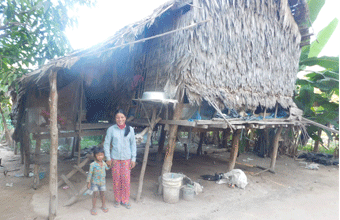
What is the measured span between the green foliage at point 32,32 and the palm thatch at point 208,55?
1.66 ft

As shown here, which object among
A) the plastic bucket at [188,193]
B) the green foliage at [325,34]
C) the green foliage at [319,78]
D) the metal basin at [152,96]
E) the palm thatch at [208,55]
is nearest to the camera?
the metal basin at [152,96]

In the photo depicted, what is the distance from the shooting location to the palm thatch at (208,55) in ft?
15.3

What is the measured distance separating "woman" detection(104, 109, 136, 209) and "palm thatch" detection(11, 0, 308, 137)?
1.28 metres

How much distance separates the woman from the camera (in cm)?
432

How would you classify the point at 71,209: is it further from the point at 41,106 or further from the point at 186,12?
the point at 186,12

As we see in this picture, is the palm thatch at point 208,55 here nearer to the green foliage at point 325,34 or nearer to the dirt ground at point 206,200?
the green foliage at point 325,34

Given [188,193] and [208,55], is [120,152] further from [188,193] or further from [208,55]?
[208,55]

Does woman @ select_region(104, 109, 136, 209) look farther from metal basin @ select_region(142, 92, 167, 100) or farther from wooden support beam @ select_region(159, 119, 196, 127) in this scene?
wooden support beam @ select_region(159, 119, 196, 127)

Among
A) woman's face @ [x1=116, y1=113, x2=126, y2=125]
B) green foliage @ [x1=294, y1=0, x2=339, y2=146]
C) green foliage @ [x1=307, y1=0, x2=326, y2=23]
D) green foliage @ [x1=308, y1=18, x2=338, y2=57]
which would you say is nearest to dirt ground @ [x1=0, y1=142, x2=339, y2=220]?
woman's face @ [x1=116, y1=113, x2=126, y2=125]

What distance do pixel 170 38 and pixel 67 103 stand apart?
3397 mm

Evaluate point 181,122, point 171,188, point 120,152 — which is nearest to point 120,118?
point 120,152

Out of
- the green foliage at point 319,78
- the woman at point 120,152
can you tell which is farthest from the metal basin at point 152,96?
the green foliage at point 319,78

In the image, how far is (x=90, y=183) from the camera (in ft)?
13.5

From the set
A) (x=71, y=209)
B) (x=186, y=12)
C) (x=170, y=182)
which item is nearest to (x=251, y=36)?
(x=186, y=12)
